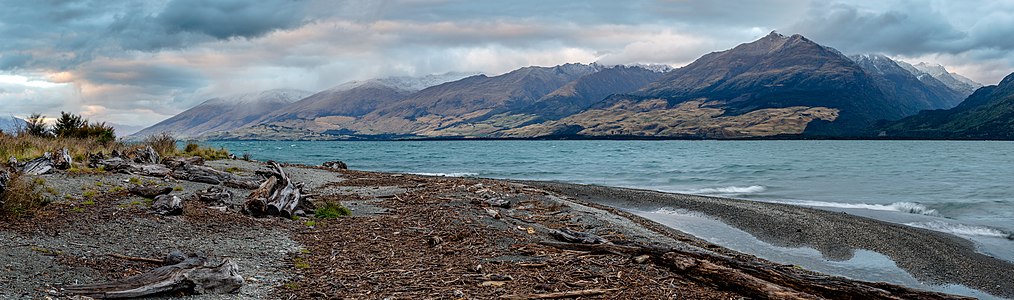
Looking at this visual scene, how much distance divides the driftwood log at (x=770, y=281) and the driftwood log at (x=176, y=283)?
21.8 ft

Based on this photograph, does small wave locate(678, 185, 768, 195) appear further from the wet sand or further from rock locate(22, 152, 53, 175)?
rock locate(22, 152, 53, 175)

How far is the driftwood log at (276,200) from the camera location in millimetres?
15562

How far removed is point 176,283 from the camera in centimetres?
796

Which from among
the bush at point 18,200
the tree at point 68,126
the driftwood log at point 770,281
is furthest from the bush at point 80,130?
the driftwood log at point 770,281

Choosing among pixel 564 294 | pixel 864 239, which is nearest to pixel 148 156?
pixel 564 294

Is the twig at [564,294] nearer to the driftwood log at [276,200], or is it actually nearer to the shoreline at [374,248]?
the shoreline at [374,248]

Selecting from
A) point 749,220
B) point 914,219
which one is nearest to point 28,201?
point 749,220

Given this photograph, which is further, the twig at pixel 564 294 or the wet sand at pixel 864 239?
the wet sand at pixel 864 239

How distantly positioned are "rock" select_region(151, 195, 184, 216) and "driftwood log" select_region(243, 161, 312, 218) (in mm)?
1855

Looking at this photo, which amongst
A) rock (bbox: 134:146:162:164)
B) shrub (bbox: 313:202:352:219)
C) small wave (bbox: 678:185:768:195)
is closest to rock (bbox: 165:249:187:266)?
shrub (bbox: 313:202:352:219)

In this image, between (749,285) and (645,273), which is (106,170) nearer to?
(645,273)

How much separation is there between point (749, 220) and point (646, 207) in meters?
5.82

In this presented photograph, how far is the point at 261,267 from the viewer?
33.6ft

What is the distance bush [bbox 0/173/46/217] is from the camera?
448 inches
